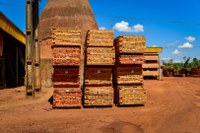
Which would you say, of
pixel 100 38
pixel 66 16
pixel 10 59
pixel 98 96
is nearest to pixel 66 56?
pixel 100 38

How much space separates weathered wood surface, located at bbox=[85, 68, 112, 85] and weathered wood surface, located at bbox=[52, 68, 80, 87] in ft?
1.78

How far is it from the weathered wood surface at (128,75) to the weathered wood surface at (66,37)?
8.30 feet

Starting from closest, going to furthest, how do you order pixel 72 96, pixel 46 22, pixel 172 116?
pixel 172 116
pixel 72 96
pixel 46 22

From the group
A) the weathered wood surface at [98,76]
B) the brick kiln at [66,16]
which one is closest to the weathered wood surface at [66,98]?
the weathered wood surface at [98,76]

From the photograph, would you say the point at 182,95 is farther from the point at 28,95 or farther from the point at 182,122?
the point at 28,95

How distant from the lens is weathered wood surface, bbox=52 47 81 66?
1062 cm

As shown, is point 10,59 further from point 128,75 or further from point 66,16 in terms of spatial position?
point 66,16

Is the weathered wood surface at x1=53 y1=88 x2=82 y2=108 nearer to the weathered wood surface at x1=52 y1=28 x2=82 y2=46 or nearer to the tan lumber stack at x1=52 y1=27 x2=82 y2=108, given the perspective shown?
the tan lumber stack at x1=52 y1=27 x2=82 y2=108

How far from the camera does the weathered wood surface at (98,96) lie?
1101 centimetres

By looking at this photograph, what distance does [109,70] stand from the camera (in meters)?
11.3

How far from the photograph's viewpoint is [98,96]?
11078mm

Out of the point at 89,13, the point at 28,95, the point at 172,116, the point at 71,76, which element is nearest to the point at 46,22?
the point at 89,13

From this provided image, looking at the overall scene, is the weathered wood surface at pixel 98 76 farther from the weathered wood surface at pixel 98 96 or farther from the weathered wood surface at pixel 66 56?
the weathered wood surface at pixel 66 56

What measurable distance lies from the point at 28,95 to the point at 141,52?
23.4 ft
